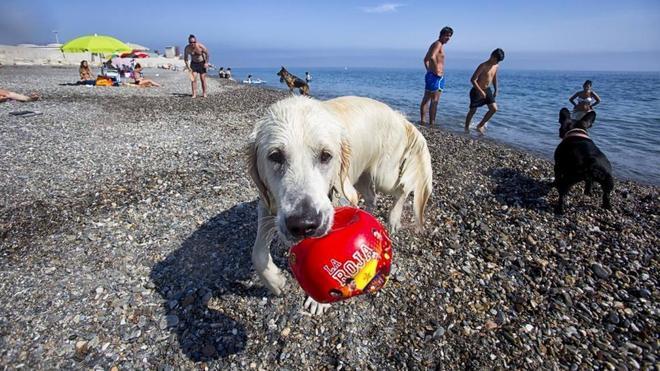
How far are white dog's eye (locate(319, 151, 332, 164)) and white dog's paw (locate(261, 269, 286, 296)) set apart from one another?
1337 mm

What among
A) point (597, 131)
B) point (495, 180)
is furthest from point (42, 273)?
point (597, 131)

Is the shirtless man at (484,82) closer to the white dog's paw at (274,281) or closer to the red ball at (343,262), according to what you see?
the white dog's paw at (274,281)

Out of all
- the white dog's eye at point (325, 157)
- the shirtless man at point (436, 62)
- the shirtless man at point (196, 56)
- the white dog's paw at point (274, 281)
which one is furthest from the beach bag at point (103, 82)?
the white dog's eye at point (325, 157)

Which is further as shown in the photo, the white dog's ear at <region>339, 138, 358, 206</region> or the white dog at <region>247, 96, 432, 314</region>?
the white dog's ear at <region>339, 138, 358, 206</region>

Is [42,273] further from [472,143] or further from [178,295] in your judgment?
[472,143]

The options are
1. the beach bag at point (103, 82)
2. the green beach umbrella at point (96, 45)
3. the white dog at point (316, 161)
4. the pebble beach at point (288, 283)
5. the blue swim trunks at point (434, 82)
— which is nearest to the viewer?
the white dog at point (316, 161)

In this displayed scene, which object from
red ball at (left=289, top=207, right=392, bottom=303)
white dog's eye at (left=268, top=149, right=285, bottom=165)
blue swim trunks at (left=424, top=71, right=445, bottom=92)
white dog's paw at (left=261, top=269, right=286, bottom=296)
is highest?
blue swim trunks at (left=424, top=71, right=445, bottom=92)

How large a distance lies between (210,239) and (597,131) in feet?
51.7

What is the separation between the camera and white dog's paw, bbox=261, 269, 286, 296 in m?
3.37

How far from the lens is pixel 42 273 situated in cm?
377

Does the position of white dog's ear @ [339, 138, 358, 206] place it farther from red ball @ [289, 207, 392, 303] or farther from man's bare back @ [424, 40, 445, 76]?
man's bare back @ [424, 40, 445, 76]

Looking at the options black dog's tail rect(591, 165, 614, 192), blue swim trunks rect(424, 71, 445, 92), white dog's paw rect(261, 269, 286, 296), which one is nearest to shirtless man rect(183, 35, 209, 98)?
blue swim trunks rect(424, 71, 445, 92)

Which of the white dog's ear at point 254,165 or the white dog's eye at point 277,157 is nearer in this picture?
the white dog's eye at point 277,157

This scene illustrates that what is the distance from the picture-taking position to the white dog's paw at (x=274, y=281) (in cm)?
337
